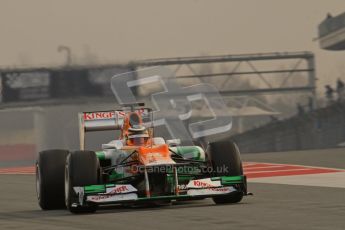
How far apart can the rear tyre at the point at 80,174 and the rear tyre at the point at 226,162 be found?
5.72 feet

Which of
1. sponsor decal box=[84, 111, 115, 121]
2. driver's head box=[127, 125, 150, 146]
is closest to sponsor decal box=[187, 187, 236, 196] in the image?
driver's head box=[127, 125, 150, 146]

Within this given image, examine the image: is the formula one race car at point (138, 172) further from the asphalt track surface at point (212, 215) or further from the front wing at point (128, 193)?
the asphalt track surface at point (212, 215)

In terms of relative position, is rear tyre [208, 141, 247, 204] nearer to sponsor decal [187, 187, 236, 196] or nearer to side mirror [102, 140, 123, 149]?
sponsor decal [187, 187, 236, 196]

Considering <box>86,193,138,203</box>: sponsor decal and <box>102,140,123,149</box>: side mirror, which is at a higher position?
<box>102,140,123,149</box>: side mirror

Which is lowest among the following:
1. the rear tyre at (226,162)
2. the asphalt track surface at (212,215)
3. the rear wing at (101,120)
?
the asphalt track surface at (212,215)

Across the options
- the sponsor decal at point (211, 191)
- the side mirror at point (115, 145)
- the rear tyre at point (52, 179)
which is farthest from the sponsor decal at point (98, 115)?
the sponsor decal at point (211, 191)

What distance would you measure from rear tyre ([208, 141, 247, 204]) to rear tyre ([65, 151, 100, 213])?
174 cm

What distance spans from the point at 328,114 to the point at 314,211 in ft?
166

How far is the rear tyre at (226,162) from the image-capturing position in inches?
535

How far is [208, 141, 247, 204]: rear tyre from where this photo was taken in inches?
535

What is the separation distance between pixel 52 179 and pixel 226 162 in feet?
8.26

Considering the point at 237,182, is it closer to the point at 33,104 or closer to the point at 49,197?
the point at 49,197

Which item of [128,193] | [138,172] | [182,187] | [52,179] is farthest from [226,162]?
[52,179]

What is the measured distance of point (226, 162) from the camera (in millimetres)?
13617
